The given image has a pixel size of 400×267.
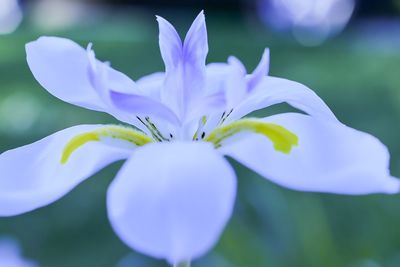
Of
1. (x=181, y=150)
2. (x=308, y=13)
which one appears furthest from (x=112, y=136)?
(x=308, y=13)

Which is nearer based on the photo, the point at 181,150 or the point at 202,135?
the point at 181,150

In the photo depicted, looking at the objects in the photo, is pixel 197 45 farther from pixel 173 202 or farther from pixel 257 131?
pixel 173 202

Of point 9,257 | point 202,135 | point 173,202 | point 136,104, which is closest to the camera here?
point 173,202

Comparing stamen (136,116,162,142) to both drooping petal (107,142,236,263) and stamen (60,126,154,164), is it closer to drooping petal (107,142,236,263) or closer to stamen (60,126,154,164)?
stamen (60,126,154,164)

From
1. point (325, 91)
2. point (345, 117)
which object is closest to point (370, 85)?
point (325, 91)

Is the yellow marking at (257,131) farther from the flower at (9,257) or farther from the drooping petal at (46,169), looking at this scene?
the flower at (9,257)

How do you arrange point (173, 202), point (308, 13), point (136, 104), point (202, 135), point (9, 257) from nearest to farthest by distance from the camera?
1. point (173, 202)
2. point (136, 104)
3. point (202, 135)
4. point (9, 257)
5. point (308, 13)

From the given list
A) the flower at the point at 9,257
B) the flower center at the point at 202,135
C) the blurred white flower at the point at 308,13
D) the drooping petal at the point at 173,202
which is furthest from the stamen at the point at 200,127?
the blurred white flower at the point at 308,13

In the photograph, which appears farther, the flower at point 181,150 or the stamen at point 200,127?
the stamen at point 200,127
